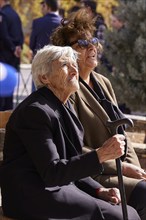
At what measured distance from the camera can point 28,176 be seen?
3578mm

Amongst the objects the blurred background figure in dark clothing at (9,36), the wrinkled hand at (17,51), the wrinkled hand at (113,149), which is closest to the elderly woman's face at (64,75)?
the wrinkled hand at (113,149)

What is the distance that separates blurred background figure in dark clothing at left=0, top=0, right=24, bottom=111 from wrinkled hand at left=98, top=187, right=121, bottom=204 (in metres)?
6.25

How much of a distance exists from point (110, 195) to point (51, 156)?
1.86 ft

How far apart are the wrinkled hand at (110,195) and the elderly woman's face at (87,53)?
93cm

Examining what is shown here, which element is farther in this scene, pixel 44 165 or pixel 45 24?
pixel 45 24

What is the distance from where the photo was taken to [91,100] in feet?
14.4

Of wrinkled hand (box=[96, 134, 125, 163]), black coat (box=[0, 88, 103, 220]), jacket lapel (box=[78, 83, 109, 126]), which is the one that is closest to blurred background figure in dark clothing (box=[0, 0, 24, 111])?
jacket lapel (box=[78, 83, 109, 126])

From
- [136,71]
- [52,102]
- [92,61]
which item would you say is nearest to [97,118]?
[92,61]

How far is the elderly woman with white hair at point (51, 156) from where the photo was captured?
3482mm

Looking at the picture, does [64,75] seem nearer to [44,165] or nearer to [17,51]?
[44,165]

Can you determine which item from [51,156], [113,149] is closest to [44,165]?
[51,156]

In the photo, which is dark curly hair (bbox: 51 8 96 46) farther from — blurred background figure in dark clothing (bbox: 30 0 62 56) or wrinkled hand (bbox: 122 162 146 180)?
blurred background figure in dark clothing (bbox: 30 0 62 56)

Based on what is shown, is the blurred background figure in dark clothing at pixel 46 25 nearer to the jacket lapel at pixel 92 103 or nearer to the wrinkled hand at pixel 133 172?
the jacket lapel at pixel 92 103

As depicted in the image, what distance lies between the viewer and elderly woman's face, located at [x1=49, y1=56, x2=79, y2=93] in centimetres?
375
